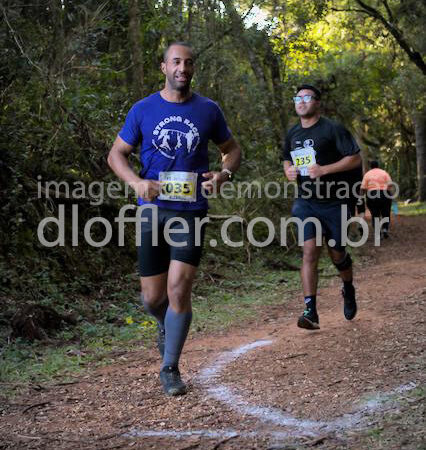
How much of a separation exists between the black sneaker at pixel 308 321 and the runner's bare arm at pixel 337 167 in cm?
133

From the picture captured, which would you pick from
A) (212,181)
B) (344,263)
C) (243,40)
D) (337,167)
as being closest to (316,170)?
(337,167)

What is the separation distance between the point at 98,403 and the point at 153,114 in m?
2.07

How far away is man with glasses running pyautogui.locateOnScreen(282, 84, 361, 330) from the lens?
23.3 ft

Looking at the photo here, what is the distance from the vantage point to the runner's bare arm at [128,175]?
16.3 ft

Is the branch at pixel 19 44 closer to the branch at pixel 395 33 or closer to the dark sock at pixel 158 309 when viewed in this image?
the dark sock at pixel 158 309

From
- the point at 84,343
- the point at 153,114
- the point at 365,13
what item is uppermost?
the point at 365,13

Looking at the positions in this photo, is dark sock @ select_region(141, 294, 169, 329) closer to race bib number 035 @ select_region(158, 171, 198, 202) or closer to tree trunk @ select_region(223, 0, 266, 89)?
race bib number 035 @ select_region(158, 171, 198, 202)

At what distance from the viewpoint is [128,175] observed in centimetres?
517

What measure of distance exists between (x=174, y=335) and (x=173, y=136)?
1.41m

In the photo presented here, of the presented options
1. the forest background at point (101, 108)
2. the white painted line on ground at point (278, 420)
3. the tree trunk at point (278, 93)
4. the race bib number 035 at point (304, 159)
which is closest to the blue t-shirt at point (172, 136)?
the white painted line on ground at point (278, 420)

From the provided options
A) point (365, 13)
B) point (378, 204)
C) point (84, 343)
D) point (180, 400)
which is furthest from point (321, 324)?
point (365, 13)

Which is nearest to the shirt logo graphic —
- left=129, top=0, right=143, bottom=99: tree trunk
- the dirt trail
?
the dirt trail

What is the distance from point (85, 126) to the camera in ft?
35.8

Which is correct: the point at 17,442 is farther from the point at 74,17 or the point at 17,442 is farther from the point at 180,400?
the point at 74,17
